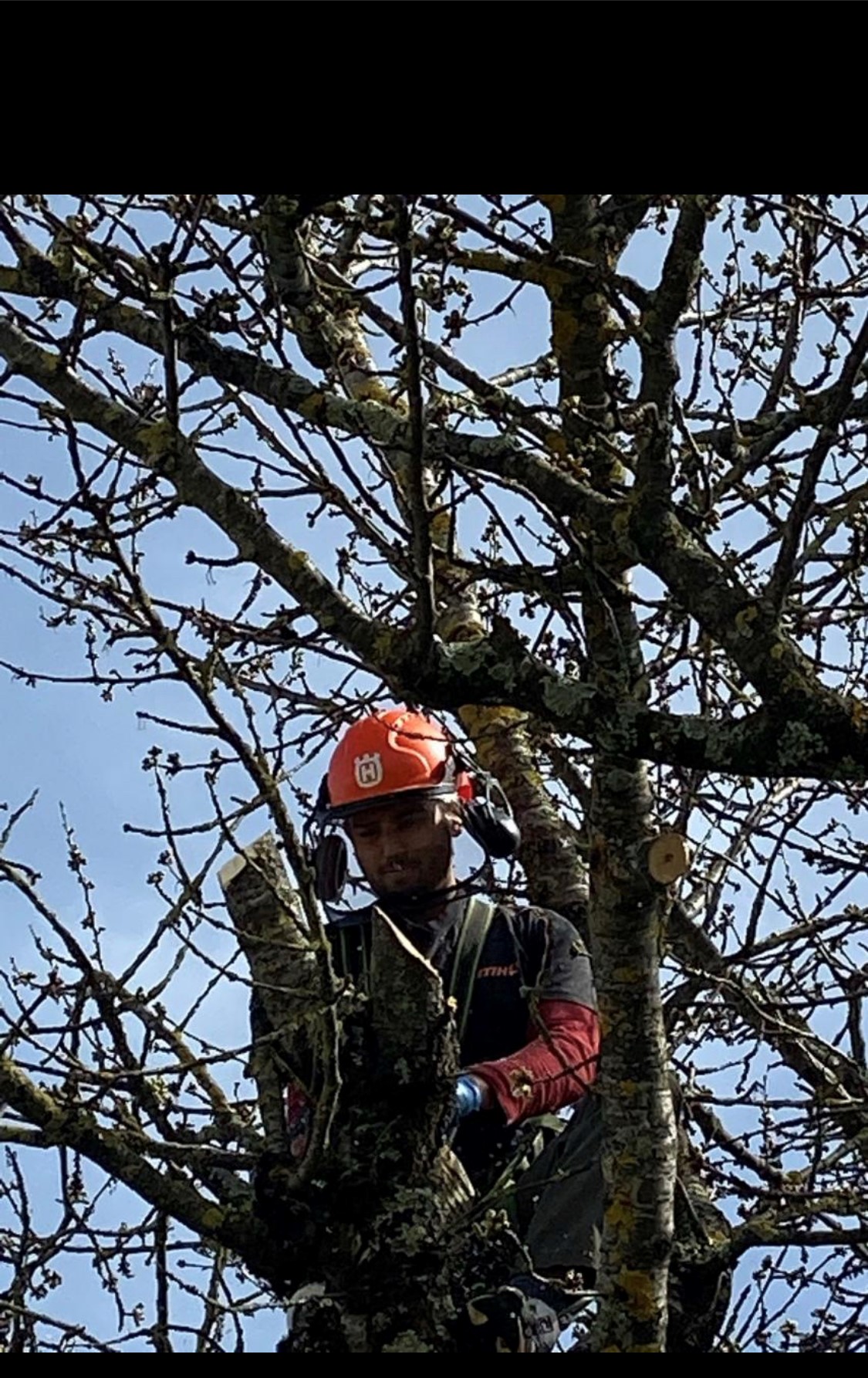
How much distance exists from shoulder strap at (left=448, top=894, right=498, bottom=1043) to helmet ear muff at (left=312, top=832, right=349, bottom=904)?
40 cm

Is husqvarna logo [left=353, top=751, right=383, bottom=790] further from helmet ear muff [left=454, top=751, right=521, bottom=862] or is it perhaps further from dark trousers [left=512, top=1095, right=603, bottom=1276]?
dark trousers [left=512, top=1095, right=603, bottom=1276]

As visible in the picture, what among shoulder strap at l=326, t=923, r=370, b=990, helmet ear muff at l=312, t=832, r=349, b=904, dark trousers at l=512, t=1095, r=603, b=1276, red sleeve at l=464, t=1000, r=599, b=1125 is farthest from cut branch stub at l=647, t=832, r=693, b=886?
helmet ear muff at l=312, t=832, r=349, b=904

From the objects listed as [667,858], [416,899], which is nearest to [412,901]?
[416,899]

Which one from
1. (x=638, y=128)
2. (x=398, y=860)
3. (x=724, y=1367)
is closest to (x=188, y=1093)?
(x=398, y=860)

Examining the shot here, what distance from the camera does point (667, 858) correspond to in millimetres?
3496

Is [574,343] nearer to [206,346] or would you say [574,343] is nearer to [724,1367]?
[206,346]

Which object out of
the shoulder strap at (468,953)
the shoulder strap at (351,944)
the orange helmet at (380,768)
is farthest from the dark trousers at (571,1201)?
the orange helmet at (380,768)

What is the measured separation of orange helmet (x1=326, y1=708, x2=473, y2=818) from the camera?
16.4 ft

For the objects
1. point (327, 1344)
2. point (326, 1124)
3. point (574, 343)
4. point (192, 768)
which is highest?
point (574, 343)

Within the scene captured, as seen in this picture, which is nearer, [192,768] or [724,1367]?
[724,1367]

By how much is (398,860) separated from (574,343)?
5.80 feet

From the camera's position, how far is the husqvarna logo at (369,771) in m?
5.00

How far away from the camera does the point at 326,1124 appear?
3342 mm

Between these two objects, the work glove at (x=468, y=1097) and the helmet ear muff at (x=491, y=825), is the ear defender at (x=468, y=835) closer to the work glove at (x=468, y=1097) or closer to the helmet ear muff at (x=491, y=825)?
the helmet ear muff at (x=491, y=825)
